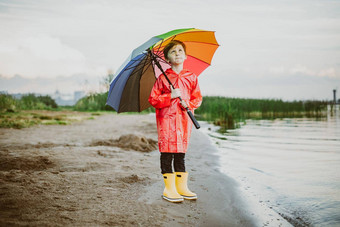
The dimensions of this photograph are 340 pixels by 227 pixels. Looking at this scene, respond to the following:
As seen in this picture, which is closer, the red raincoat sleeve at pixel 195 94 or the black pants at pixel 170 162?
the black pants at pixel 170 162

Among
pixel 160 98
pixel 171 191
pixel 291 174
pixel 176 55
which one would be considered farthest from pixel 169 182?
pixel 291 174

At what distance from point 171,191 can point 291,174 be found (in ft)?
8.33

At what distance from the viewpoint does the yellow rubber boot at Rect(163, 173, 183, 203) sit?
3.63 metres

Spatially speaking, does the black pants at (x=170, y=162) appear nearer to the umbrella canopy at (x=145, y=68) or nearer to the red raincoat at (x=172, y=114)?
the red raincoat at (x=172, y=114)

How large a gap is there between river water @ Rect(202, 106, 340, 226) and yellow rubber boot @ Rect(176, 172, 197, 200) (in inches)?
33.9

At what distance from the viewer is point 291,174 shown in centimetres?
525

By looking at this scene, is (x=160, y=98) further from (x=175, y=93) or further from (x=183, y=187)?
(x=183, y=187)

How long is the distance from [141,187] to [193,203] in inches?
30.6

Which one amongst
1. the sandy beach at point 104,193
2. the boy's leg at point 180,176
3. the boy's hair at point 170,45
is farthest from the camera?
the boy's hair at point 170,45

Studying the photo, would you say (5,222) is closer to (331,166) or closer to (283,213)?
(283,213)

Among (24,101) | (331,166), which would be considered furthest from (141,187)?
(24,101)

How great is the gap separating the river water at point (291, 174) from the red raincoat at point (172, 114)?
50.0 inches

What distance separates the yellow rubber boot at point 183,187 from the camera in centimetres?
378

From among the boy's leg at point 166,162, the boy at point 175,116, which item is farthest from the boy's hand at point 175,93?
the boy's leg at point 166,162
